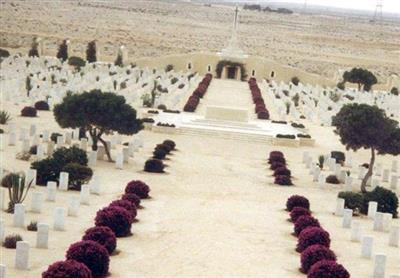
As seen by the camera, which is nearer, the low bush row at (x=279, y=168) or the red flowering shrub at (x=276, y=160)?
the low bush row at (x=279, y=168)

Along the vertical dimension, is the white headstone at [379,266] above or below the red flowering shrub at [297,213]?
above

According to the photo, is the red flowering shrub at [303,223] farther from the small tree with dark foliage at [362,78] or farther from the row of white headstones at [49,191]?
the small tree with dark foliage at [362,78]

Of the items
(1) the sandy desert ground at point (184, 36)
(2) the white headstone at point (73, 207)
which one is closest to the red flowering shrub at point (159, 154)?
(2) the white headstone at point (73, 207)

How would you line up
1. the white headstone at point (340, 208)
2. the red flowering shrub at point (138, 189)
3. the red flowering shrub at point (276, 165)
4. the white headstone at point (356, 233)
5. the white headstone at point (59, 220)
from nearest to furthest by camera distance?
1. the white headstone at point (59, 220)
2. the white headstone at point (356, 233)
3. the red flowering shrub at point (138, 189)
4. the white headstone at point (340, 208)
5. the red flowering shrub at point (276, 165)

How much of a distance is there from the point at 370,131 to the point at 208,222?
32.0ft

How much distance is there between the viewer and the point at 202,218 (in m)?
26.1

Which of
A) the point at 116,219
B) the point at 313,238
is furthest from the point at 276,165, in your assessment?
A: the point at 116,219

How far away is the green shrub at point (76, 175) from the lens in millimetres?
28656

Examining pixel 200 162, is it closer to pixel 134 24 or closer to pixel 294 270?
pixel 294 270

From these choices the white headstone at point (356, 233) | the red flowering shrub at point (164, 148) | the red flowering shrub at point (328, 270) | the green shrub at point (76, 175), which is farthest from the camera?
the red flowering shrub at point (164, 148)

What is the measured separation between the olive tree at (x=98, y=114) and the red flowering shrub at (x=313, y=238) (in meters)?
13.2

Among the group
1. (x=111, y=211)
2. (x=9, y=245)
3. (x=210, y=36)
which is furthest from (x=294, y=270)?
(x=210, y=36)

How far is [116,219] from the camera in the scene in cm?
2270

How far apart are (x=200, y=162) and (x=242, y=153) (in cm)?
376
